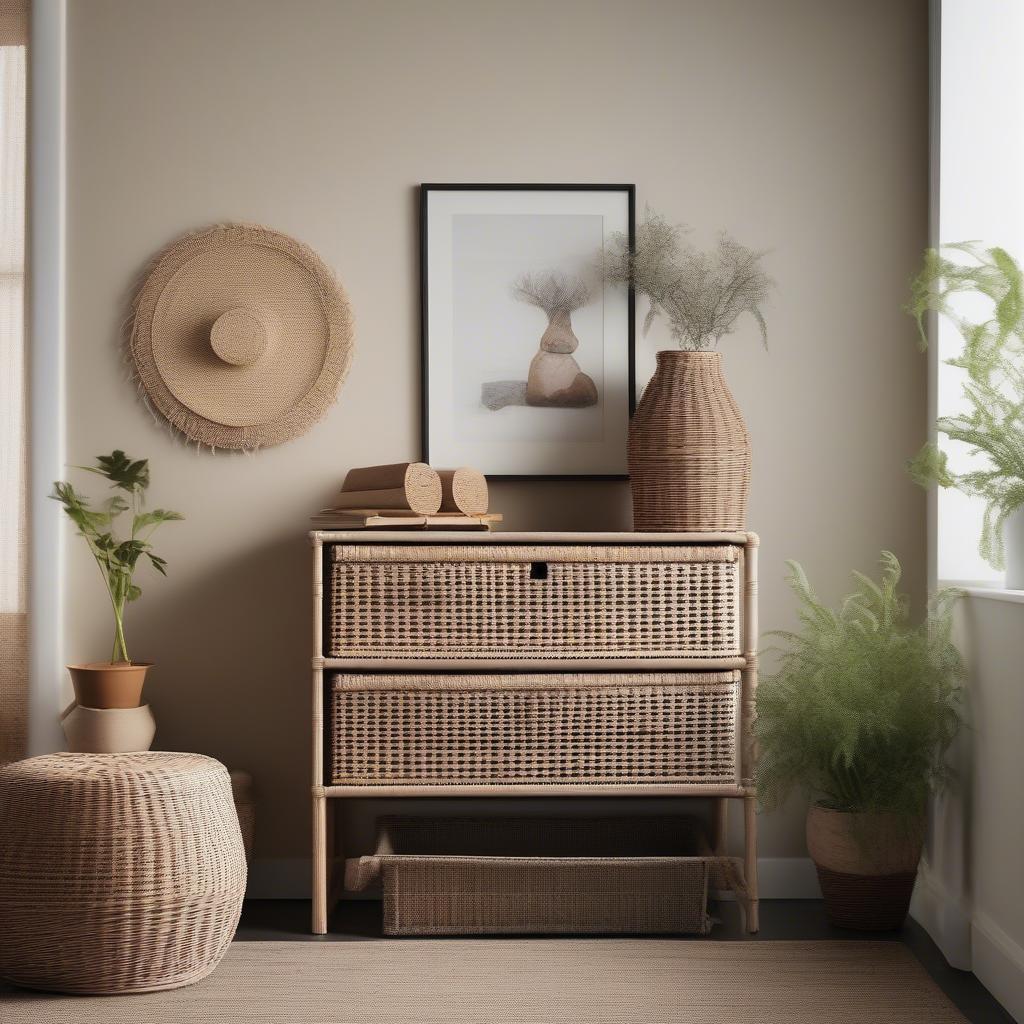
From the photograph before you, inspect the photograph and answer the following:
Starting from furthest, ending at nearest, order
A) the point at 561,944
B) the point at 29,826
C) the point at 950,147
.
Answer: the point at 950,147 → the point at 561,944 → the point at 29,826

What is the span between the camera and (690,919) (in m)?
2.64

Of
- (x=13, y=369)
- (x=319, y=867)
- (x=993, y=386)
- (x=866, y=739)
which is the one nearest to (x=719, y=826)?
(x=866, y=739)

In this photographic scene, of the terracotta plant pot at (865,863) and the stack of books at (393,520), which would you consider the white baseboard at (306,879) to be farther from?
the stack of books at (393,520)

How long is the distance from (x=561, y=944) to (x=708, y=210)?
6.20ft

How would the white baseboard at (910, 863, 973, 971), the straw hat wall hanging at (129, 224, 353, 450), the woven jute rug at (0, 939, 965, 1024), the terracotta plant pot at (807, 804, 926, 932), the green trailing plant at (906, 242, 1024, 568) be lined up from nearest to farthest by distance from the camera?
the woven jute rug at (0, 939, 965, 1024), the green trailing plant at (906, 242, 1024, 568), the white baseboard at (910, 863, 973, 971), the terracotta plant pot at (807, 804, 926, 932), the straw hat wall hanging at (129, 224, 353, 450)

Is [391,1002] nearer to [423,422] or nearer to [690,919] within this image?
[690,919]

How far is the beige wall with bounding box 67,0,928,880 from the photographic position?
3006mm

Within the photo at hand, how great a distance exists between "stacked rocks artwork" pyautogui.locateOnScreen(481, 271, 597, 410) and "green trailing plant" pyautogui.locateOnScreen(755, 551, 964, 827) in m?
0.88

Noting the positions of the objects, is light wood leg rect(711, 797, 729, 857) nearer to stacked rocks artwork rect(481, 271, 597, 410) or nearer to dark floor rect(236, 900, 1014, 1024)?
dark floor rect(236, 900, 1014, 1024)

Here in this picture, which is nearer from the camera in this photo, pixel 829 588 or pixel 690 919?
pixel 690 919

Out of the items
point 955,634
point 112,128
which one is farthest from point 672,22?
point 955,634

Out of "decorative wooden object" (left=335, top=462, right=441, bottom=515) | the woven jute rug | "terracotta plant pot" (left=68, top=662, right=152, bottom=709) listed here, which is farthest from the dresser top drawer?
the woven jute rug

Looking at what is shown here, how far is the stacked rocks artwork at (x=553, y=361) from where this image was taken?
301 cm

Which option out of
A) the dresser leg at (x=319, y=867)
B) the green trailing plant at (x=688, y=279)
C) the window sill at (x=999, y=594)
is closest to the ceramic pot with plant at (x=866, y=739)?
the window sill at (x=999, y=594)
